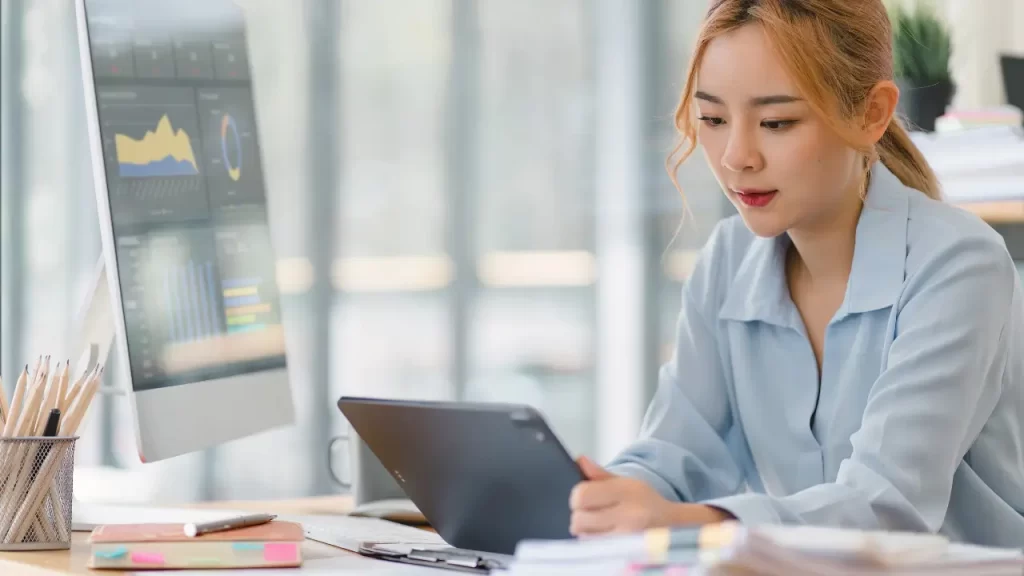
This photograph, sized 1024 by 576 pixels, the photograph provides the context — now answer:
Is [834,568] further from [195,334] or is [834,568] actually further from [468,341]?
[468,341]

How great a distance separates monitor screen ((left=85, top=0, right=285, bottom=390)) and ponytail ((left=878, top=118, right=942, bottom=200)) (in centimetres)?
70

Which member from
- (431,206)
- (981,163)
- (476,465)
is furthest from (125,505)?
(431,206)

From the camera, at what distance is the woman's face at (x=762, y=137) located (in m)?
1.08

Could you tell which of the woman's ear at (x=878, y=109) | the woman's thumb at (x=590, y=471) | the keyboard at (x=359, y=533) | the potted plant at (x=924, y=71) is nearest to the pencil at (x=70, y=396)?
the keyboard at (x=359, y=533)

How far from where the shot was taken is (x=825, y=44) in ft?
3.65

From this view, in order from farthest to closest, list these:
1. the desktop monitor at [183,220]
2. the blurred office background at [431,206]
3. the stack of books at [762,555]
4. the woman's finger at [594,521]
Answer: the blurred office background at [431,206]
the desktop monitor at [183,220]
the woman's finger at [594,521]
the stack of books at [762,555]

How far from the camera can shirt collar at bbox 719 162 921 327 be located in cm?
117

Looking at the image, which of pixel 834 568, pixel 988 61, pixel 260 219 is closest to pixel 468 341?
pixel 988 61

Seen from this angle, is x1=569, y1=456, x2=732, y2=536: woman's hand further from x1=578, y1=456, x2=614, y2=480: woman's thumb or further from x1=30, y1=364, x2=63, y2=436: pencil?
x1=30, y1=364, x2=63, y2=436: pencil

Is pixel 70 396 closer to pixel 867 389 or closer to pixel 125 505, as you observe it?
pixel 125 505

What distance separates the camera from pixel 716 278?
137 centimetres

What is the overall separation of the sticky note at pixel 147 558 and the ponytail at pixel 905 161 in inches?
31.8

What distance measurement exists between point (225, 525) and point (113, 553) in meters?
0.09

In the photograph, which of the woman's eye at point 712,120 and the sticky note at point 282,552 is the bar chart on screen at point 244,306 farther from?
the woman's eye at point 712,120
